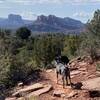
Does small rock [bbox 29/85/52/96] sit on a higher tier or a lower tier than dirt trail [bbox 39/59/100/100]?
lower

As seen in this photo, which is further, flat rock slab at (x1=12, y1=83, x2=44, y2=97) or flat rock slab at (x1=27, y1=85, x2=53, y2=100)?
flat rock slab at (x1=12, y1=83, x2=44, y2=97)

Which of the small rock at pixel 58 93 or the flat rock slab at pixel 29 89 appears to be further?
the flat rock slab at pixel 29 89

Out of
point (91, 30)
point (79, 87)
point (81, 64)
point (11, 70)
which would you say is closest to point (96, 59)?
point (81, 64)

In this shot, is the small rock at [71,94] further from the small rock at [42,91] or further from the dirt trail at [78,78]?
the small rock at [42,91]

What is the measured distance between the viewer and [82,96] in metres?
14.3

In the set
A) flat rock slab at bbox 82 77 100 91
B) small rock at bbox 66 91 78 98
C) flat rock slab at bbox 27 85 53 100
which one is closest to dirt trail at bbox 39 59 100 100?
small rock at bbox 66 91 78 98

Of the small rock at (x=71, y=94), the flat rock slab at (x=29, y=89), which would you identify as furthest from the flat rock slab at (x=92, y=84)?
the flat rock slab at (x=29, y=89)

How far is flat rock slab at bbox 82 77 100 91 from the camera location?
15113 millimetres

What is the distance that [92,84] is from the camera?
1565cm

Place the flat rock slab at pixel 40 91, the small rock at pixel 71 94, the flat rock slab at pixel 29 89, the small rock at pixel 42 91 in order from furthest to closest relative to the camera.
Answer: the flat rock slab at pixel 29 89 < the small rock at pixel 42 91 < the flat rock slab at pixel 40 91 < the small rock at pixel 71 94

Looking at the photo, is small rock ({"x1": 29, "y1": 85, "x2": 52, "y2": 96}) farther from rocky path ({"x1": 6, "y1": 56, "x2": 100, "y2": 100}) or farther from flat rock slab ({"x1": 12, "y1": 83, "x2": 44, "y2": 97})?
flat rock slab ({"x1": 12, "y1": 83, "x2": 44, "y2": 97})

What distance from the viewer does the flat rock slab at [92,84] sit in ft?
49.6

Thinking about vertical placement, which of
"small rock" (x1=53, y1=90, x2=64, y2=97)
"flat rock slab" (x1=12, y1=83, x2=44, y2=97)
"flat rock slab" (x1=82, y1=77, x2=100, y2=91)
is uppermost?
"flat rock slab" (x1=82, y1=77, x2=100, y2=91)

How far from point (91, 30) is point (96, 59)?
9.45 feet
